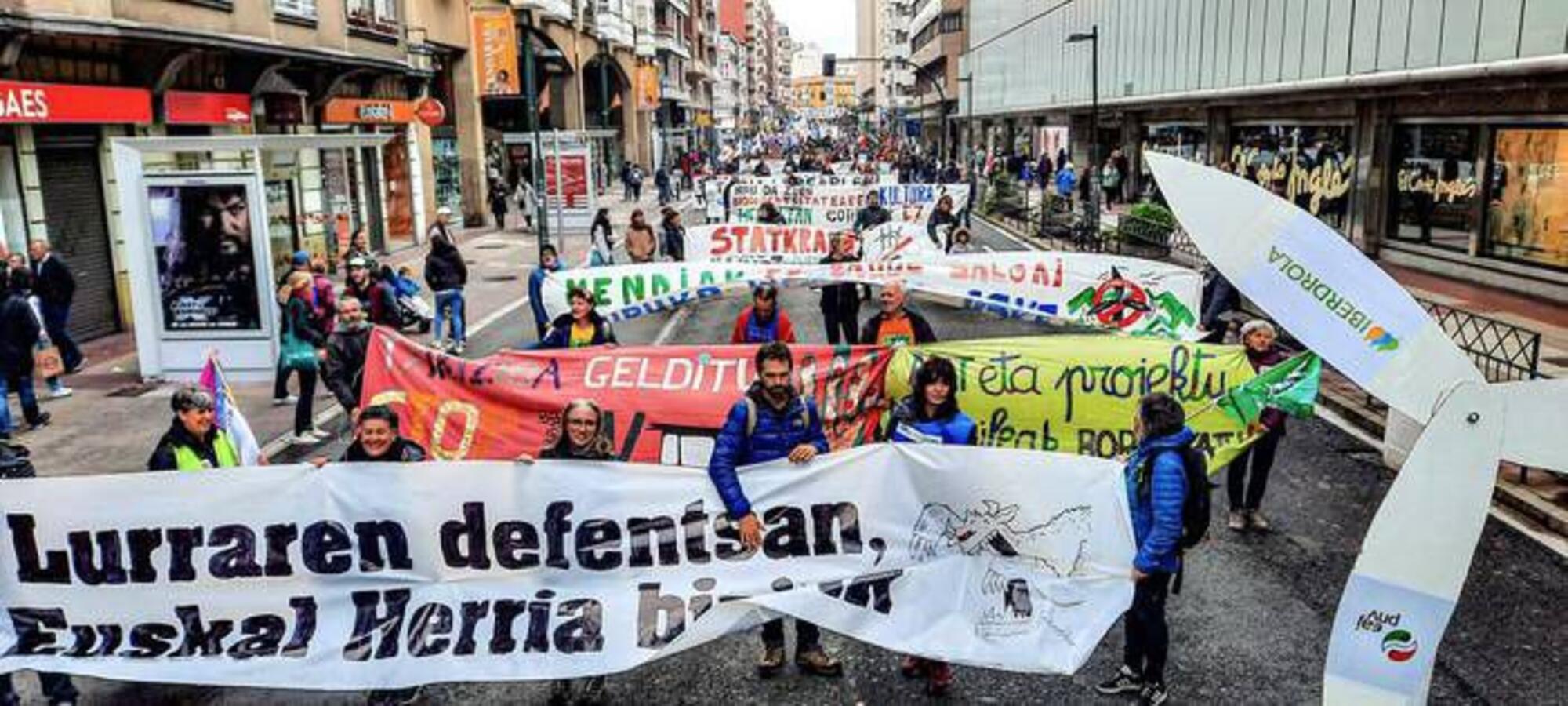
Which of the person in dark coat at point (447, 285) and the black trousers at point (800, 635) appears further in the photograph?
the person in dark coat at point (447, 285)

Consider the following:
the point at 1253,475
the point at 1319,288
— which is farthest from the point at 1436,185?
the point at 1319,288

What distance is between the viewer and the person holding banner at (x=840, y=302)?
43.3 feet

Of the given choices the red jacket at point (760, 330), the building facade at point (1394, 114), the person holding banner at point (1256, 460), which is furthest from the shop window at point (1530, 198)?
the red jacket at point (760, 330)

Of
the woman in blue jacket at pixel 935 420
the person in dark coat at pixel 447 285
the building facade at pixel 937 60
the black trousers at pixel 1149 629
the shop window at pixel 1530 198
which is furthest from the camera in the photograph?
the building facade at pixel 937 60

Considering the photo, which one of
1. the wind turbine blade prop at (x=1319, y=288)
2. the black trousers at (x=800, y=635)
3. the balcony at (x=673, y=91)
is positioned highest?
the balcony at (x=673, y=91)

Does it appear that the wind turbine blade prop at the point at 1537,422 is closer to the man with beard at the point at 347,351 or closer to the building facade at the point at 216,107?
the man with beard at the point at 347,351

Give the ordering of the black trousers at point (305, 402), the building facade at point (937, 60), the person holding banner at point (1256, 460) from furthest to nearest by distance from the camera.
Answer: the building facade at point (937, 60) → the black trousers at point (305, 402) → the person holding banner at point (1256, 460)

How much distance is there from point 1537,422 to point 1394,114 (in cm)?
2150

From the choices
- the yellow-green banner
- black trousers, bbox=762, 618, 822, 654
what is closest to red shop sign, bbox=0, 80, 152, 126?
the yellow-green banner

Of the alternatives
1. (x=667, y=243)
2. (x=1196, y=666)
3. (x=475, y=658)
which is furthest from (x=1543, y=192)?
(x=475, y=658)

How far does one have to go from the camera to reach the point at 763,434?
6.08 m

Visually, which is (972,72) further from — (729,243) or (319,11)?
(729,243)

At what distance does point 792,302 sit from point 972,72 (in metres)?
56.0

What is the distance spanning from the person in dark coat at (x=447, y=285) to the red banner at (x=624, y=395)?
717 cm
